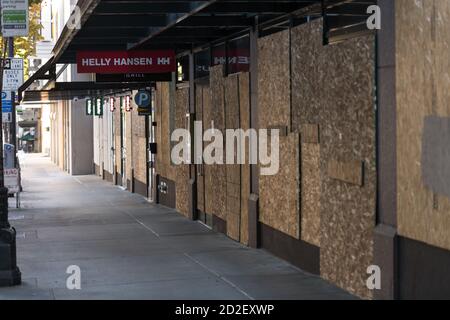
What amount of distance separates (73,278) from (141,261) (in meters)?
1.68

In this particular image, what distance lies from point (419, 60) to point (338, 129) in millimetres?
2211

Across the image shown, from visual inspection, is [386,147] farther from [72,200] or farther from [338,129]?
[72,200]

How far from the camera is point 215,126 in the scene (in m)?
16.8

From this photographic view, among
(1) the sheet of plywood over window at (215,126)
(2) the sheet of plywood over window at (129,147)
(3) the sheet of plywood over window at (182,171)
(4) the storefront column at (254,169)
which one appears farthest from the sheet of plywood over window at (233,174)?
(2) the sheet of plywood over window at (129,147)

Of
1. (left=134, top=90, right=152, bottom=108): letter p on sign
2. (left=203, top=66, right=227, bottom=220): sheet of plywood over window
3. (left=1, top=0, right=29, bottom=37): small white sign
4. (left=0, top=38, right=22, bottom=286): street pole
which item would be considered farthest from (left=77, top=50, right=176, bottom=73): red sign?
(left=0, top=38, right=22, bottom=286): street pole

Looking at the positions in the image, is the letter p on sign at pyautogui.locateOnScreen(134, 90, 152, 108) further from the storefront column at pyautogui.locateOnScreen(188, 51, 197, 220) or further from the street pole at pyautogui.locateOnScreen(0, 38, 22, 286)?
the street pole at pyautogui.locateOnScreen(0, 38, 22, 286)

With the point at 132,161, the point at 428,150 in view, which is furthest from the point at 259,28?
the point at 132,161

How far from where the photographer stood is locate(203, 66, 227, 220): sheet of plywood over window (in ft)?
53.4

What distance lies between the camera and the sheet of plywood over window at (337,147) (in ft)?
32.4

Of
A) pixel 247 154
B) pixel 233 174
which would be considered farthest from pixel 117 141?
pixel 247 154

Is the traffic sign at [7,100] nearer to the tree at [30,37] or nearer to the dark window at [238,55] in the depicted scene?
the tree at [30,37]

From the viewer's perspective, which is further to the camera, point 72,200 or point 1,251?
point 72,200

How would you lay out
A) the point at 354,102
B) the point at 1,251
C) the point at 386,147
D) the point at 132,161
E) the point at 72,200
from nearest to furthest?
the point at 386,147 → the point at 354,102 → the point at 1,251 → the point at 72,200 → the point at 132,161
